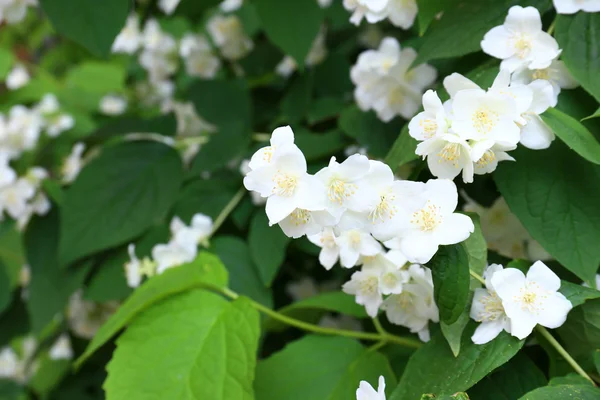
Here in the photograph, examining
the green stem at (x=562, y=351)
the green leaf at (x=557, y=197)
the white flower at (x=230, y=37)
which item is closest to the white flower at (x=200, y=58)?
the white flower at (x=230, y=37)

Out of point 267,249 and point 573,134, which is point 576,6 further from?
point 267,249

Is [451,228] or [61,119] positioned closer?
[451,228]

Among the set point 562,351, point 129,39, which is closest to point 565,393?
point 562,351

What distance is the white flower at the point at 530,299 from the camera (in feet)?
2.15

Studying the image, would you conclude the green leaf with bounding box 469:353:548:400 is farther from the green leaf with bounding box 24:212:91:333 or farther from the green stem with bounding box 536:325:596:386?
the green leaf with bounding box 24:212:91:333

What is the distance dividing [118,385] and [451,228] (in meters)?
0.44

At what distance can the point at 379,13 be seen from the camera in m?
0.89

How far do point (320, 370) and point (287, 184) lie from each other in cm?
34

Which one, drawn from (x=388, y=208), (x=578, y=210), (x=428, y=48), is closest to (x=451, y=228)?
(x=388, y=208)

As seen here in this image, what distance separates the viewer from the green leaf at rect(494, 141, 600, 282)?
0.72 metres

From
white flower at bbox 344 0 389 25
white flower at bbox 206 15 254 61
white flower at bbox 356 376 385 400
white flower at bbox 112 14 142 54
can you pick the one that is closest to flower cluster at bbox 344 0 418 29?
white flower at bbox 344 0 389 25

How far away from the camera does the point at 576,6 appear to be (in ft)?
2.60

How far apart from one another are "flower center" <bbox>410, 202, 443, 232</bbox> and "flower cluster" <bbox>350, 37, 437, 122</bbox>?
394 mm

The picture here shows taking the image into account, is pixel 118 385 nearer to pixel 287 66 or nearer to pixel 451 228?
pixel 451 228
